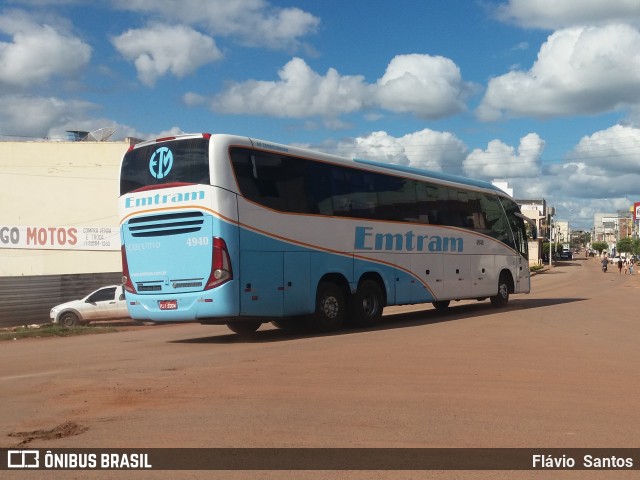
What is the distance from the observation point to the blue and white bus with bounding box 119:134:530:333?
520 inches

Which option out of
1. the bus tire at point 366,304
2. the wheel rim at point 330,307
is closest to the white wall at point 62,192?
the bus tire at point 366,304

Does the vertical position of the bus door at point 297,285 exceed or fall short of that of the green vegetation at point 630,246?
it falls short

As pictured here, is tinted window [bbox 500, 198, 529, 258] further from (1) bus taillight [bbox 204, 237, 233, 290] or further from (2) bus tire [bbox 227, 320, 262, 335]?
(1) bus taillight [bbox 204, 237, 233, 290]

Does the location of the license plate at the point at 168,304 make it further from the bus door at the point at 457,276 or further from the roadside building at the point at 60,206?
the roadside building at the point at 60,206

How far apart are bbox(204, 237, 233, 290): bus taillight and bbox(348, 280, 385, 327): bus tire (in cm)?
395

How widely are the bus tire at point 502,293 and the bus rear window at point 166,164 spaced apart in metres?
12.4

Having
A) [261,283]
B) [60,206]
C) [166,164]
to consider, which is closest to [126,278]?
[166,164]

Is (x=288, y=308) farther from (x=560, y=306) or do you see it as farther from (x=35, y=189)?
(x=35, y=189)

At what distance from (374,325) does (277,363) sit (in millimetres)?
6616

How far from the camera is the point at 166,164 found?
13.7m

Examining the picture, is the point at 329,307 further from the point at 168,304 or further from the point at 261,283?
the point at 168,304

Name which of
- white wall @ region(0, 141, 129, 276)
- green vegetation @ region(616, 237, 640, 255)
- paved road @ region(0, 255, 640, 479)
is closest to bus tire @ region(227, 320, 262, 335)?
paved road @ region(0, 255, 640, 479)

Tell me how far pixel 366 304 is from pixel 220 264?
4.76 meters

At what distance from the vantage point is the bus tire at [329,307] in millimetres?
15297
